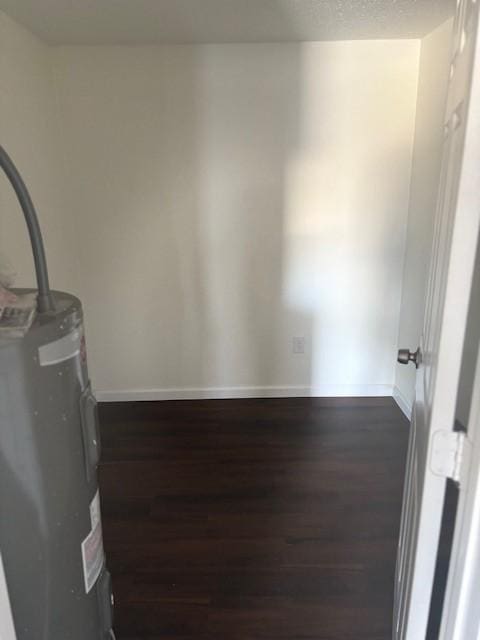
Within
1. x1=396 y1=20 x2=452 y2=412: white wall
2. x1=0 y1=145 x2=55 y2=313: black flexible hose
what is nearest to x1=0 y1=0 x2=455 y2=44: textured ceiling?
x1=396 y1=20 x2=452 y2=412: white wall

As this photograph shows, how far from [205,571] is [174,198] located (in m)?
1.88

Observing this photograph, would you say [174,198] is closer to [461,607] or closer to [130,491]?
[130,491]

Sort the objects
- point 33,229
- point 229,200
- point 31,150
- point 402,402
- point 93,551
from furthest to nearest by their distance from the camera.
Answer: point 402,402, point 229,200, point 31,150, point 93,551, point 33,229

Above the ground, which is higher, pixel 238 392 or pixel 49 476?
pixel 49 476

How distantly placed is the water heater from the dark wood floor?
1.93ft

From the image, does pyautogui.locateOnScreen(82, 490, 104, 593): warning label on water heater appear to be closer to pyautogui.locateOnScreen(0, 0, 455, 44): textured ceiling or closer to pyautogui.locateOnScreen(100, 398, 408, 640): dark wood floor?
pyautogui.locateOnScreen(100, 398, 408, 640): dark wood floor

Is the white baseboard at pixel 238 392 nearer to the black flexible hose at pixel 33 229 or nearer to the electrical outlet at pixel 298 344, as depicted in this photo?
the electrical outlet at pixel 298 344

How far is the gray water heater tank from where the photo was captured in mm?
894

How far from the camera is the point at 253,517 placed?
1973mm

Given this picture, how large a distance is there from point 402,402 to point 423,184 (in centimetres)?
125

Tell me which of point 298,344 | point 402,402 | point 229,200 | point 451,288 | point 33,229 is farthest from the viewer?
point 298,344

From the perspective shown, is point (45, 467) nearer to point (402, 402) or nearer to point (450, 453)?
point (450, 453)

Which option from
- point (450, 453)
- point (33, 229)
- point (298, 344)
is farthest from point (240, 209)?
point (450, 453)

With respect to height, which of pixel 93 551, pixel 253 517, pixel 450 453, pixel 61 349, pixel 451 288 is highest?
pixel 451 288
